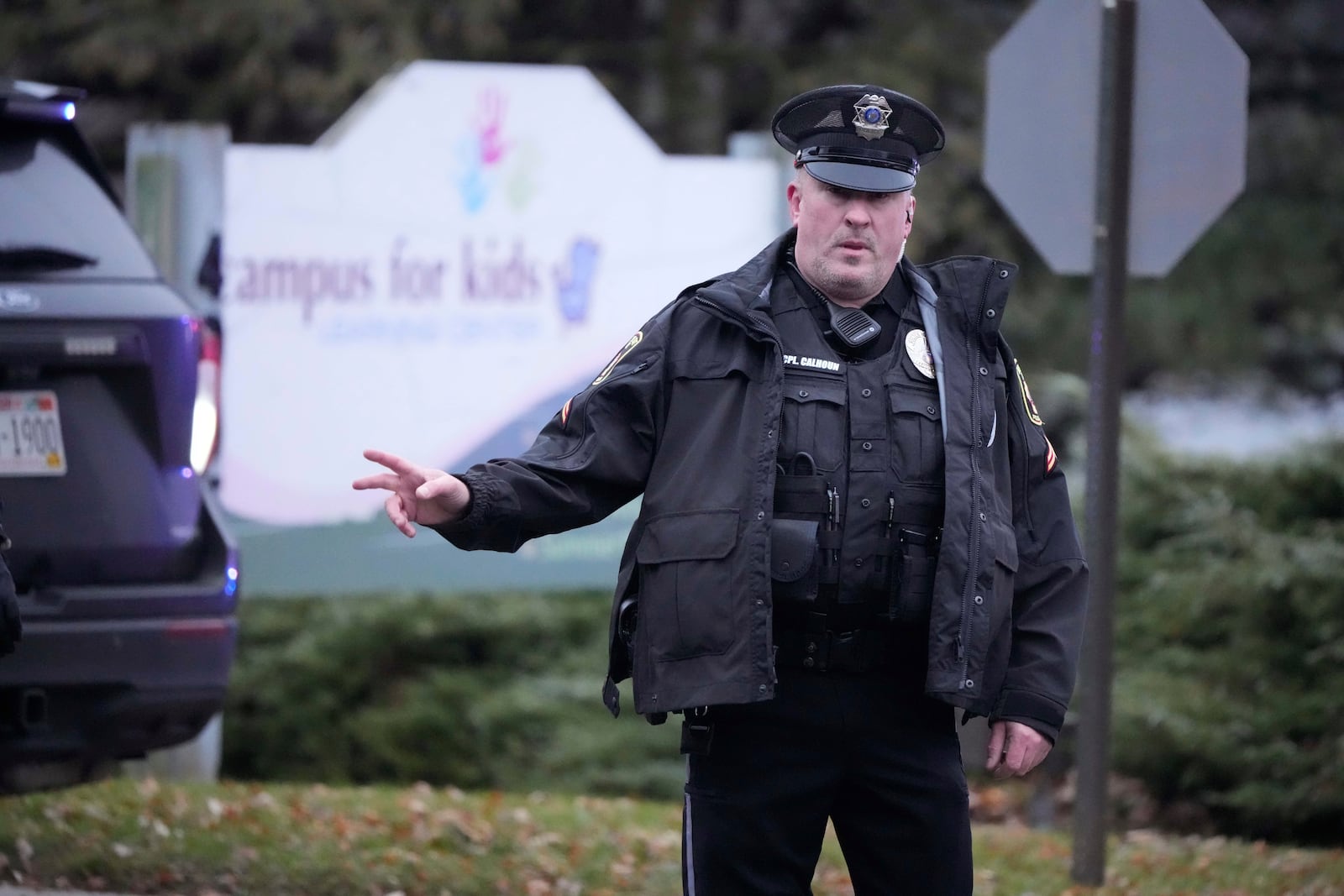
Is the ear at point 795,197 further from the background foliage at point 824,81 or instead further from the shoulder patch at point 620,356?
the background foliage at point 824,81

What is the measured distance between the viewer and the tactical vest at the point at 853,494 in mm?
3336

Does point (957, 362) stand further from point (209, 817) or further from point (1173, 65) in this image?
point (209, 817)

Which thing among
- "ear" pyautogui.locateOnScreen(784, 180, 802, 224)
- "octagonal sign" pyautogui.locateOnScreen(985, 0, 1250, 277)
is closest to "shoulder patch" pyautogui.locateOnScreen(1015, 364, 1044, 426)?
"ear" pyautogui.locateOnScreen(784, 180, 802, 224)

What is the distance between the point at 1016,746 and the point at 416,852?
272cm

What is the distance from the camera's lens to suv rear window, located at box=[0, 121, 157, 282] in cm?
488

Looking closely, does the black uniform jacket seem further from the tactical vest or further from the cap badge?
the cap badge

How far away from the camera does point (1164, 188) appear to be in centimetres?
558

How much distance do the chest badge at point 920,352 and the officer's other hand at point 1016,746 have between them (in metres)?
0.70

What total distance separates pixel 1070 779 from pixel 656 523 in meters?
5.88

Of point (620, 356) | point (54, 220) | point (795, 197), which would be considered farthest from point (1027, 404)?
point (54, 220)

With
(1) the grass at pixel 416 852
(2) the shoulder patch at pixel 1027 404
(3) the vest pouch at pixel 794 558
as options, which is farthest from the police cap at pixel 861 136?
(1) the grass at pixel 416 852

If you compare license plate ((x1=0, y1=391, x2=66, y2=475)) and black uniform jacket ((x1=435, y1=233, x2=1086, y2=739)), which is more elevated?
black uniform jacket ((x1=435, y1=233, x2=1086, y2=739))

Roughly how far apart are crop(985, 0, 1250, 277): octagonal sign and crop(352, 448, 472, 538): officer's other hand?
294 centimetres

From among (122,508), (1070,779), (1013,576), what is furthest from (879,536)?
(1070,779)
